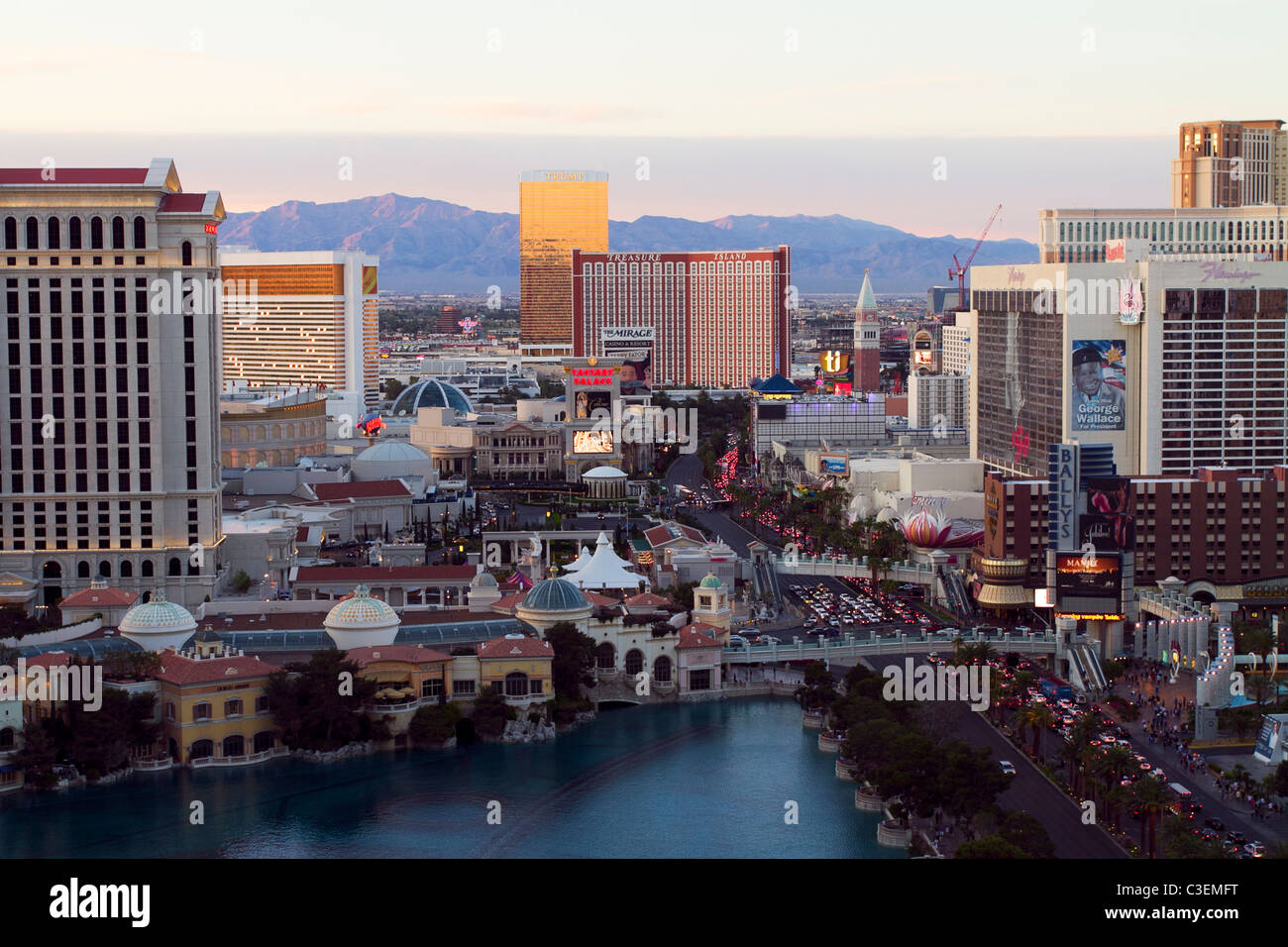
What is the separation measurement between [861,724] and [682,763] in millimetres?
5095

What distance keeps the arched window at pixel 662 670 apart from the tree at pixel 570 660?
2411mm

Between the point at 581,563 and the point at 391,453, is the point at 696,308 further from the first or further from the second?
the point at 581,563

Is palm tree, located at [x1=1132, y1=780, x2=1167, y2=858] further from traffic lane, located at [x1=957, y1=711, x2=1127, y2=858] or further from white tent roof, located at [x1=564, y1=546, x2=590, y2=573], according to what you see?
white tent roof, located at [x1=564, y1=546, x2=590, y2=573]

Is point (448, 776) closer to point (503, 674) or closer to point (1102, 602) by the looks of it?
point (503, 674)

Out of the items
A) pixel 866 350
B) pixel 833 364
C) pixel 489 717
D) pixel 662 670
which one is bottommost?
pixel 489 717

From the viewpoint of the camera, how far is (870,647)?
55.7m

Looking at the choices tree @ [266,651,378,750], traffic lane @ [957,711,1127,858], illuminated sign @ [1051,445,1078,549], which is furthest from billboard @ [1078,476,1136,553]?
tree @ [266,651,378,750]

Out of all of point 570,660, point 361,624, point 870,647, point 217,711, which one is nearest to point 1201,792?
point 870,647

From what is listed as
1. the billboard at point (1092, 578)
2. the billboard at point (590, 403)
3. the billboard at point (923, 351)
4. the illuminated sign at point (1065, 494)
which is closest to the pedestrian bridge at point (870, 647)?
the billboard at point (1092, 578)

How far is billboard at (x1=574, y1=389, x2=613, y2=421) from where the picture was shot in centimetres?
12200

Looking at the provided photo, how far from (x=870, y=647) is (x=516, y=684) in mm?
12873

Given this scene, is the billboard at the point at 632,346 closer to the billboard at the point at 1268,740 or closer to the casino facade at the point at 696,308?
the casino facade at the point at 696,308

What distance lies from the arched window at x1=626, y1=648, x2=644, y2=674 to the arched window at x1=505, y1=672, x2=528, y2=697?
4.54m

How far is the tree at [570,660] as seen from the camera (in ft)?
164
